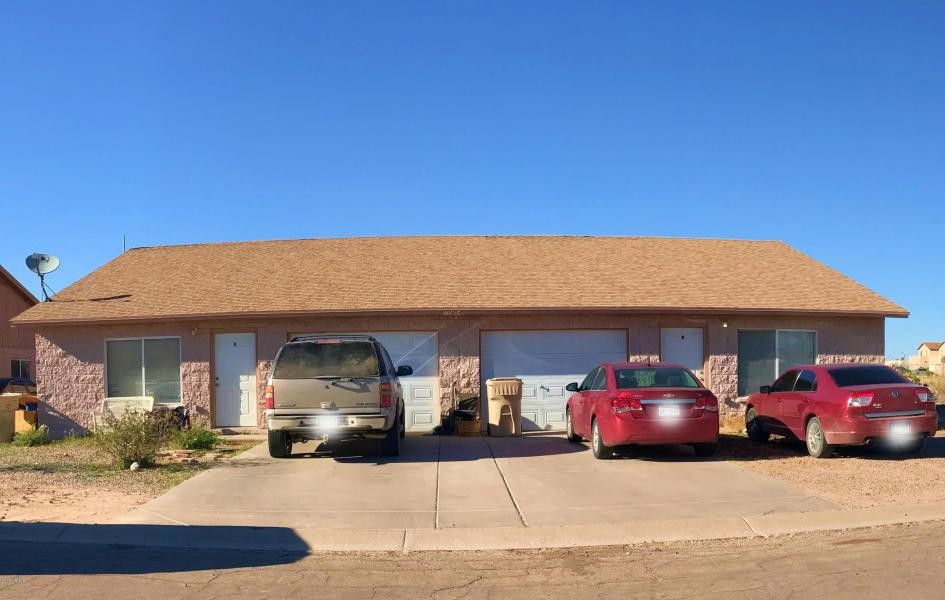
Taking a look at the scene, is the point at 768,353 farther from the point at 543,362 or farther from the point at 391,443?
the point at 391,443

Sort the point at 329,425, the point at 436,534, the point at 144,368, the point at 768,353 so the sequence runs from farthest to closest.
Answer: the point at 768,353 < the point at 144,368 < the point at 329,425 < the point at 436,534

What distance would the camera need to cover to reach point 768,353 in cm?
1836

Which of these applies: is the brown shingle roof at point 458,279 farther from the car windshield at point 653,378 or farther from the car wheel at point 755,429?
the car windshield at point 653,378

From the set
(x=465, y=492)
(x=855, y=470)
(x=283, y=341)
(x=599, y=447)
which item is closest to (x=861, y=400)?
(x=855, y=470)

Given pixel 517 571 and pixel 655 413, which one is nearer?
pixel 517 571

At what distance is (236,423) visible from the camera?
1756 cm

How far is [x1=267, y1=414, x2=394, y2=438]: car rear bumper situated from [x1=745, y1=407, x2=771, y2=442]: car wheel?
6606 millimetres

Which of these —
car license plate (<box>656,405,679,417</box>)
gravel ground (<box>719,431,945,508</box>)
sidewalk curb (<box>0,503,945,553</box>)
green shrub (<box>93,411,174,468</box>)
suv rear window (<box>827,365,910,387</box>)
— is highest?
suv rear window (<box>827,365,910,387</box>)

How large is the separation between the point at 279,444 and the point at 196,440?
2.51 m

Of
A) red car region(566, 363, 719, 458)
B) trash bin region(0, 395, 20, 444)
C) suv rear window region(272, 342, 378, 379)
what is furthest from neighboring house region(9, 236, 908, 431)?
red car region(566, 363, 719, 458)

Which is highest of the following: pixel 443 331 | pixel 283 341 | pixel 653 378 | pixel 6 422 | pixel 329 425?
pixel 443 331

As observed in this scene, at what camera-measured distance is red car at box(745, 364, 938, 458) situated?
11812mm

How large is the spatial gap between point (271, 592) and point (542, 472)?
19.6 feet

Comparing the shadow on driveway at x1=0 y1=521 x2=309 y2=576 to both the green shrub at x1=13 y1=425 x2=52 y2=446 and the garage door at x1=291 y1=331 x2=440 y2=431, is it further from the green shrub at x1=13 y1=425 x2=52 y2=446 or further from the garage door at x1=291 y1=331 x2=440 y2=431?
the garage door at x1=291 y1=331 x2=440 y2=431
